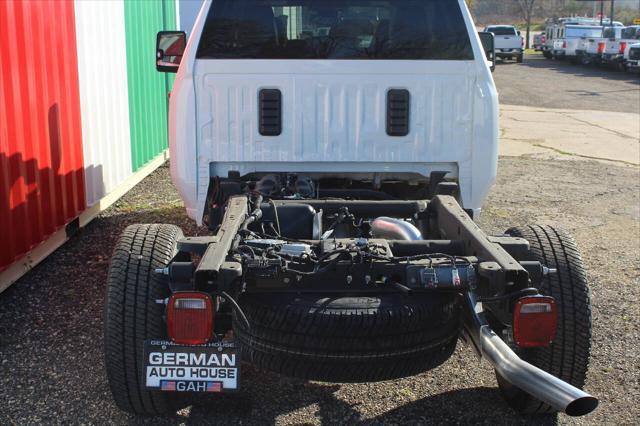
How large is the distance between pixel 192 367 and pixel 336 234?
A: 1.53 meters

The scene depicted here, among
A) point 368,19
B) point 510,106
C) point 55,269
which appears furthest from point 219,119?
point 510,106

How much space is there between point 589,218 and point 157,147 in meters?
5.48

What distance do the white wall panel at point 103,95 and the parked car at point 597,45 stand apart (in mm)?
29995

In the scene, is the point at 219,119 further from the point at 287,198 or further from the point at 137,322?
the point at 137,322

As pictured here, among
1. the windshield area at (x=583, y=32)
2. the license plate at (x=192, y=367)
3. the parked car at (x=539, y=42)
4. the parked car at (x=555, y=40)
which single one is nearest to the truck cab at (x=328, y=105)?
the license plate at (x=192, y=367)

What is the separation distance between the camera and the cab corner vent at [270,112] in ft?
16.4

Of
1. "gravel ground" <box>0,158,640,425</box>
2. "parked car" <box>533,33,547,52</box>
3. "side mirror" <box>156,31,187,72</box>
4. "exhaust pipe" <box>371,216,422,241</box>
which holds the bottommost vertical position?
"gravel ground" <box>0,158,640,425</box>

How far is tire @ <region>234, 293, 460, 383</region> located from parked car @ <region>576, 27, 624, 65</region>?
111ft

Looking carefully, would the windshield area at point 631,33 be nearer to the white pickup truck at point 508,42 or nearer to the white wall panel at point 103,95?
the white pickup truck at point 508,42

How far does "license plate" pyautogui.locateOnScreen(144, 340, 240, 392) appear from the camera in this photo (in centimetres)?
312

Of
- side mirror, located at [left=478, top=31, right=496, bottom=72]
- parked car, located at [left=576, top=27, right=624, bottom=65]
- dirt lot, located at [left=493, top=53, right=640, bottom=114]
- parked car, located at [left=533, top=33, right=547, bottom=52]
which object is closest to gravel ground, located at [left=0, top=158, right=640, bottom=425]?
side mirror, located at [left=478, top=31, right=496, bottom=72]

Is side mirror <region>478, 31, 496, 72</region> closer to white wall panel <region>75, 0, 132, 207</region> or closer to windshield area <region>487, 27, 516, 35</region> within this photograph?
white wall panel <region>75, 0, 132, 207</region>

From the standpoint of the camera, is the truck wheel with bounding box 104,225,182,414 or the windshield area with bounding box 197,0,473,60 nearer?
the truck wheel with bounding box 104,225,182,414

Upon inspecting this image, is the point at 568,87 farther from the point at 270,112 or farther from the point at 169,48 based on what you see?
the point at 270,112
